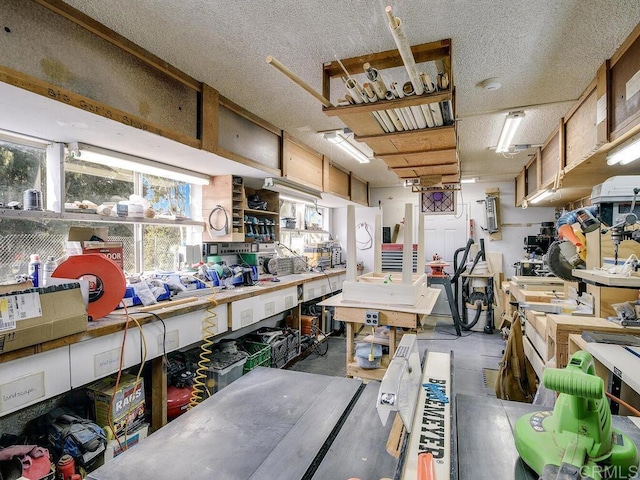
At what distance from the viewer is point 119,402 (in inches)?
80.6

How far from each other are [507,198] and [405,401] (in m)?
6.22

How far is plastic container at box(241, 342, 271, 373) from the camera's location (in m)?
3.10

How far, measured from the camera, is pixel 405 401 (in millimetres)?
889

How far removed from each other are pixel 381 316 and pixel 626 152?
187 cm

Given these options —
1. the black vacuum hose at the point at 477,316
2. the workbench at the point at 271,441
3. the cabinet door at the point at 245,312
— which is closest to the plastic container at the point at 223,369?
the cabinet door at the point at 245,312

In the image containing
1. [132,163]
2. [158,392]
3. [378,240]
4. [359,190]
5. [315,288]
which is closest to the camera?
[158,392]

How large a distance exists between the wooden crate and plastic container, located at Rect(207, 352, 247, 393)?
228cm

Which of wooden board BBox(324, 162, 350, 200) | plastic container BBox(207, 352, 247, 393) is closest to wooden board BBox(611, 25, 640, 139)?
wooden board BBox(324, 162, 350, 200)

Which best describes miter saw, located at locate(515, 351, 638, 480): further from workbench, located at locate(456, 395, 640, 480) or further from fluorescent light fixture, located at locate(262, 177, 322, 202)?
fluorescent light fixture, located at locate(262, 177, 322, 202)

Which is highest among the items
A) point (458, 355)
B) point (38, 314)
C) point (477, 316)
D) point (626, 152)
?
point (626, 152)

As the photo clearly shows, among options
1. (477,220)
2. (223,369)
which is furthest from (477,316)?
(223,369)

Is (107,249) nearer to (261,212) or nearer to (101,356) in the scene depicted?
(101,356)

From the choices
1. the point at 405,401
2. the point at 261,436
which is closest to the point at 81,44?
the point at 261,436

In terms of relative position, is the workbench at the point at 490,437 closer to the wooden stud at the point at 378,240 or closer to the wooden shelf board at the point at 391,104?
the wooden shelf board at the point at 391,104
